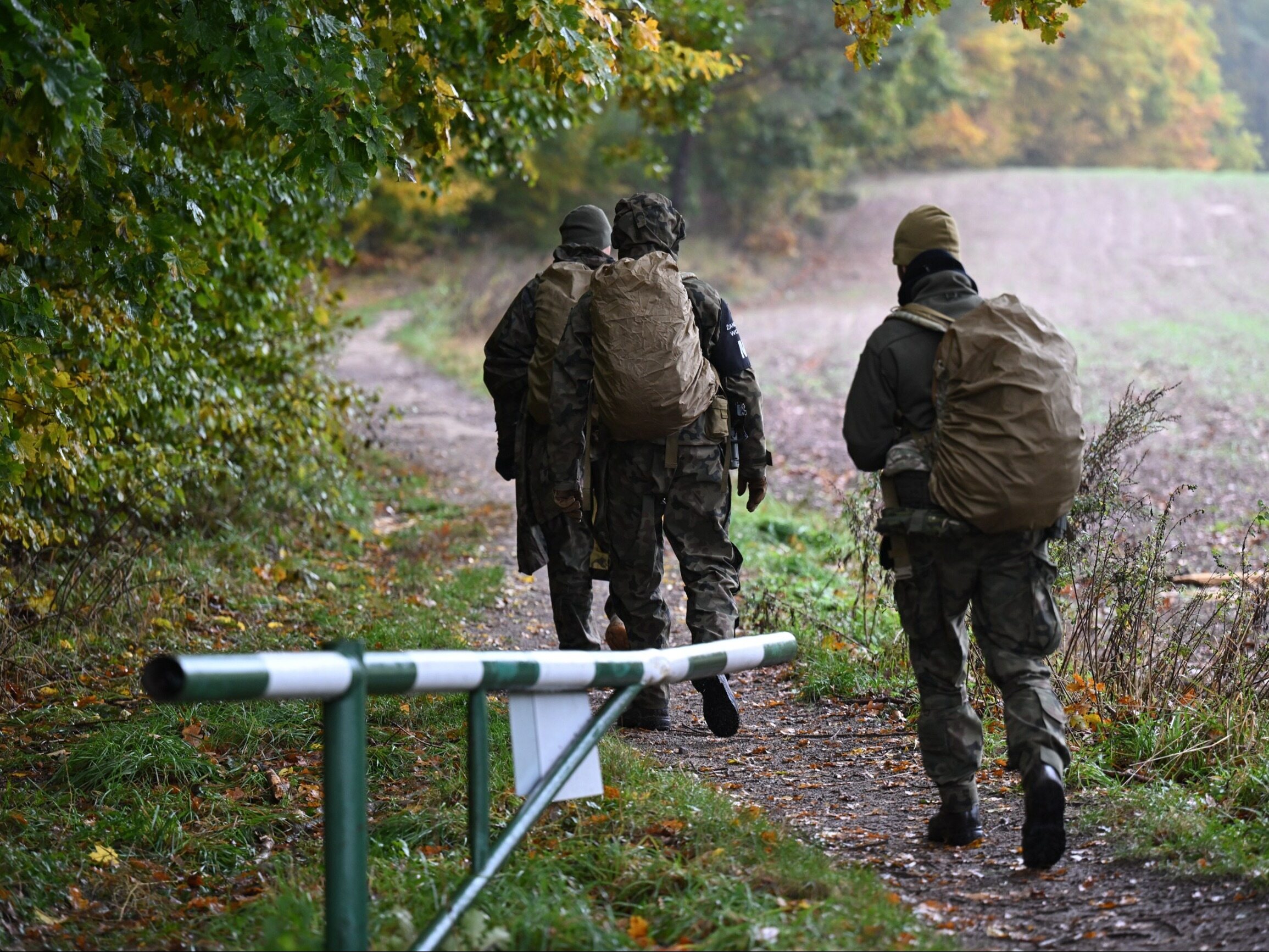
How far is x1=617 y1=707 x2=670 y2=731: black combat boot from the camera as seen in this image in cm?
580

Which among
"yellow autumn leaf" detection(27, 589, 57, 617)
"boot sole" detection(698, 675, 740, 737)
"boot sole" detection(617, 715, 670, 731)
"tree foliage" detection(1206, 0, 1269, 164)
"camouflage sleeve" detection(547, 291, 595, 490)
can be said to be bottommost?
"boot sole" detection(617, 715, 670, 731)

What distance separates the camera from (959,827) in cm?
429

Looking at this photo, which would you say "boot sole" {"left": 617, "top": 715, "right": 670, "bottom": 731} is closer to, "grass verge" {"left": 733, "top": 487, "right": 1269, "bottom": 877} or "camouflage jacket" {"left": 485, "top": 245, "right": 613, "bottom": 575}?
"camouflage jacket" {"left": 485, "top": 245, "right": 613, "bottom": 575}

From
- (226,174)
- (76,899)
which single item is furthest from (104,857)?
(226,174)

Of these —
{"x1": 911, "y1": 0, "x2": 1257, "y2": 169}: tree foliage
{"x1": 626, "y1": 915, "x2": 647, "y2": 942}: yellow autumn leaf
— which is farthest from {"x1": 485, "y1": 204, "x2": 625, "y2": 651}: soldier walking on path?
{"x1": 911, "y1": 0, "x2": 1257, "y2": 169}: tree foliage

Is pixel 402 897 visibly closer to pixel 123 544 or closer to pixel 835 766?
pixel 835 766

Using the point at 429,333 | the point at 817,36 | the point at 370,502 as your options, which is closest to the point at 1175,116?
the point at 817,36

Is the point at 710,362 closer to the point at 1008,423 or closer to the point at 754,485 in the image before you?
the point at 754,485

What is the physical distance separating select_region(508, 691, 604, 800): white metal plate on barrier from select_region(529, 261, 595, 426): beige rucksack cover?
7.57ft

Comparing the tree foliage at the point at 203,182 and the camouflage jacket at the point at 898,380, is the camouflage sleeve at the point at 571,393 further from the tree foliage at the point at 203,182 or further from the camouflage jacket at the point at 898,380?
the camouflage jacket at the point at 898,380

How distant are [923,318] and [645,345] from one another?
1.36 m

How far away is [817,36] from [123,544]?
27.7 m

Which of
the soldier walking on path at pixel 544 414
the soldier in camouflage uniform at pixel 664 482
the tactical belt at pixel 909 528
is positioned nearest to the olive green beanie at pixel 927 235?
the tactical belt at pixel 909 528

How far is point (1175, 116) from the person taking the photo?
55.2m
